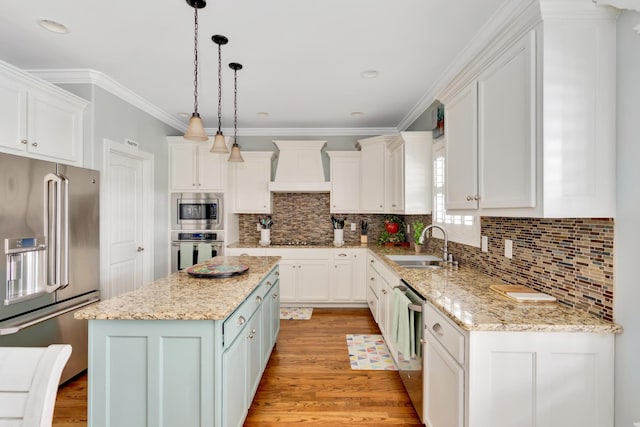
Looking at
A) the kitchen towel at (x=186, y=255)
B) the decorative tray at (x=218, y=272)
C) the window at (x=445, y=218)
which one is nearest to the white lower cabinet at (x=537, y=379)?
the window at (x=445, y=218)

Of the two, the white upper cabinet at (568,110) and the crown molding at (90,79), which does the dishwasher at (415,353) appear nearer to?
the white upper cabinet at (568,110)

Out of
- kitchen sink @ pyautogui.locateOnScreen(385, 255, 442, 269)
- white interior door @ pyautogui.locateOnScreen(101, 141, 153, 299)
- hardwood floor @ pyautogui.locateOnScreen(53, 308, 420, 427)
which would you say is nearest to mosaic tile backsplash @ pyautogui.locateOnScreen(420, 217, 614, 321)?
kitchen sink @ pyautogui.locateOnScreen(385, 255, 442, 269)

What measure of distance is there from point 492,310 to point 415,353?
28.6 inches

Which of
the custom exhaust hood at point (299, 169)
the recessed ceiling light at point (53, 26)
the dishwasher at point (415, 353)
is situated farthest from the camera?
the custom exhaust hood at point (299, 169)

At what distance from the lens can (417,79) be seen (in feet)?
10.2

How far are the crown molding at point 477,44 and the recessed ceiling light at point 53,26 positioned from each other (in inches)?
106

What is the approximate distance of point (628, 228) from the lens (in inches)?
51.8

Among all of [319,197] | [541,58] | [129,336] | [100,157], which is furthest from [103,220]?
[541,58]

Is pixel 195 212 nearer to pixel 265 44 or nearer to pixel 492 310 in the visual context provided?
pixel 265 44

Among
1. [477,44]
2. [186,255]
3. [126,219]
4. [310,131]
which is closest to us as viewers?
[477,44]

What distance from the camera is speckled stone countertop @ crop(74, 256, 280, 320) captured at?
1513 millimetres

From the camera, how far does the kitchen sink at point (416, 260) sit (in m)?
3.17

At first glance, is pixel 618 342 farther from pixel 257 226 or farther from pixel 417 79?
pixel 257 226

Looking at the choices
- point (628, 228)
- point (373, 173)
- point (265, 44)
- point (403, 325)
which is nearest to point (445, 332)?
point (403, 325)
